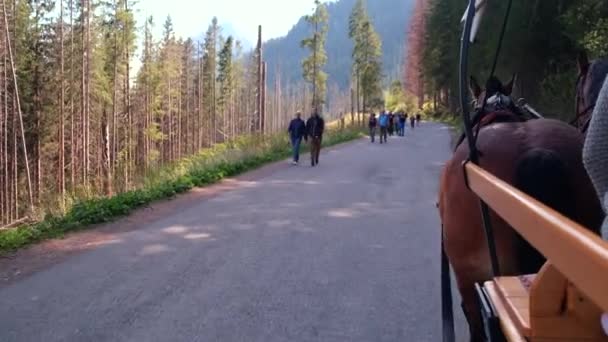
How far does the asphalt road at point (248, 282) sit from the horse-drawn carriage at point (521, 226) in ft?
4.69

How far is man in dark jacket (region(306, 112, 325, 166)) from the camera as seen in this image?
19062mm

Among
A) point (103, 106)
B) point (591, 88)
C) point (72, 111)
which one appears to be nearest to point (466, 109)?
point (591, 88)

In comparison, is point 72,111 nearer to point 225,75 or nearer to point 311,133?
point 311,133

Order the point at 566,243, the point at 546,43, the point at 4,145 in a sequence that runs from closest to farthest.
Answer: the point at 566,243 → the point at 546,43 → the point at 4,145

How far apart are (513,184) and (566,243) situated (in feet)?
6.39

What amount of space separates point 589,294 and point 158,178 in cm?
1454

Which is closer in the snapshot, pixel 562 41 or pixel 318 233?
pixel 318 233

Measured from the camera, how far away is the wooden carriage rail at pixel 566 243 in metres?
1.08

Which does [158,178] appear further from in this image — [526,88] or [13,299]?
[526,88]

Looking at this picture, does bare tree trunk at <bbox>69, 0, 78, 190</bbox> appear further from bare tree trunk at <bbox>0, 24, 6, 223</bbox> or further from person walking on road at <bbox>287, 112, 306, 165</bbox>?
person walking on road at <bbox>287, 112, 306, 165</bbox>

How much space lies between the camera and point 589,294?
112 centimetres

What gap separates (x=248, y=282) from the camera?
586cm

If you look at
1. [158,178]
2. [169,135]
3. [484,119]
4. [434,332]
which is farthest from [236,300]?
[169,135]

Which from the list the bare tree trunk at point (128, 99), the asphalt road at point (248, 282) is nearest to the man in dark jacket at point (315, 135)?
the asphalt road at point (248, 282)
